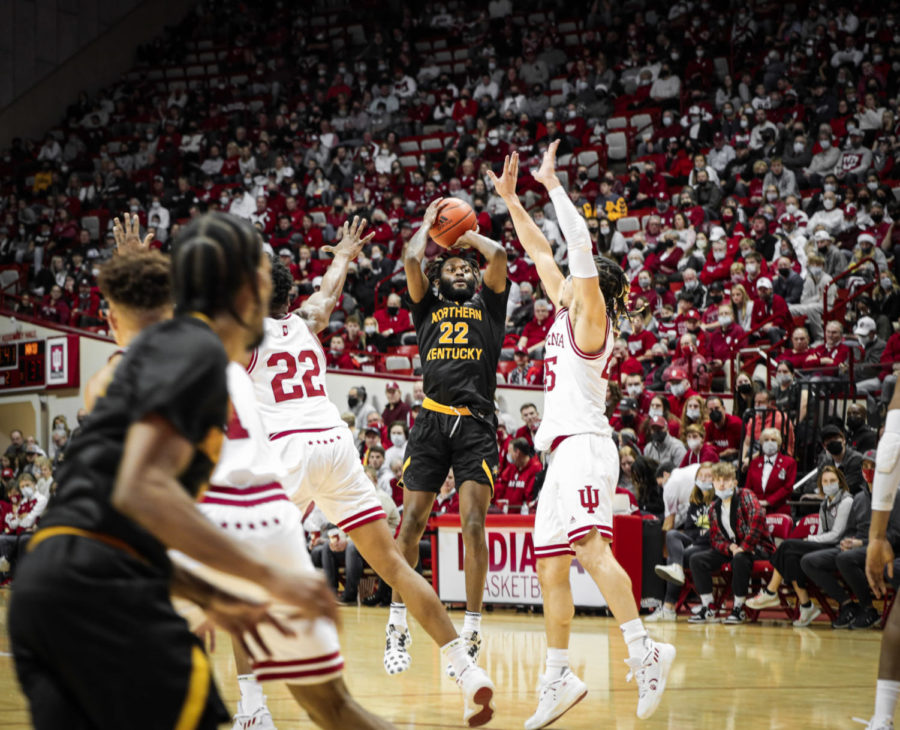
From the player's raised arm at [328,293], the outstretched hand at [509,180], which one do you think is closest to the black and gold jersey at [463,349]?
the outstretched hand at [509,180]

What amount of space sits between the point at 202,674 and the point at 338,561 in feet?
33.8

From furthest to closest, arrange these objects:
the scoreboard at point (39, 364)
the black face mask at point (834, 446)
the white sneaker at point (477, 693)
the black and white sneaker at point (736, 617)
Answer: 1. the scoreboard at point (39, 364)
2. the black face mask at point (834, 446)
3. the black and white sneaker at point (736, 617)
4. the white sneaker at point (477, 693)

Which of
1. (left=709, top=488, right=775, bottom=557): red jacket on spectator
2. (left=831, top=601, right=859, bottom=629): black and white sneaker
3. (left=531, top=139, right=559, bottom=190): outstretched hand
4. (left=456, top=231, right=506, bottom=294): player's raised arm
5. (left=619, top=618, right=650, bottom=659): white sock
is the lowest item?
(left=831, top=601, right=859, bottom=629): black and white sneaker

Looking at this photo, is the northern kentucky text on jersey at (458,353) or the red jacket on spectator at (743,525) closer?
the northern kentucky text on jersey at (458,353)

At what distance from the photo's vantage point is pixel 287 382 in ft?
17.0

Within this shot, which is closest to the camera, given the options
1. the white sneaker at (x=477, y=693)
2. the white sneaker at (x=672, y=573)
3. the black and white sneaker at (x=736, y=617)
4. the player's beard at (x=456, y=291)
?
the white sneaker at (x=477, y=693)

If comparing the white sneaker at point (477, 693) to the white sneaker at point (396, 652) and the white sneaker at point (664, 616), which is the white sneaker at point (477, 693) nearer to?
the white sneaker at point (396, 652)

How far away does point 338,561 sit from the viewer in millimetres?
12352

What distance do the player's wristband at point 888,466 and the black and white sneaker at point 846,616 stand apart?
5928mm

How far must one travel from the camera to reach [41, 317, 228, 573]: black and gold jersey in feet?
7.00

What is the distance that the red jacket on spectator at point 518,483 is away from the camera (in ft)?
39.5

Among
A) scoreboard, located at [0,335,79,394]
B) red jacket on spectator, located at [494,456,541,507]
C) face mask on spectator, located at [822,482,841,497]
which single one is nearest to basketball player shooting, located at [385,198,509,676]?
face mask on spectator, located at [822,482,841,497]

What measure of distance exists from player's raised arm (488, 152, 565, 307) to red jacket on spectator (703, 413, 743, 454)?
6534 mm

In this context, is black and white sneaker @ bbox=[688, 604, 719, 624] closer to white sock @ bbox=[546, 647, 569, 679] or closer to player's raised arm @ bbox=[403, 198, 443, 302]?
player's raised arm @ bbox=[403, 198, 443, 302]
